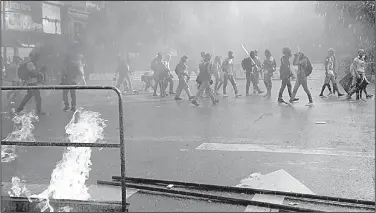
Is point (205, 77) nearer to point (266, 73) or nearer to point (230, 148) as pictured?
point (266, 73)

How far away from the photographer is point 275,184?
3945mm

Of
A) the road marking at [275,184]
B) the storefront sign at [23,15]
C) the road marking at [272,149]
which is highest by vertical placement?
the storefront sign at [23,15]

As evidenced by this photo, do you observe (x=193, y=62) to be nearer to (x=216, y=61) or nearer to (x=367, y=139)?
(x=216, y=61)

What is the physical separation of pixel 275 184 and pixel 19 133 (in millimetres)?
5119

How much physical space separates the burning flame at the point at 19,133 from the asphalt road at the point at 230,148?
0.47 feet

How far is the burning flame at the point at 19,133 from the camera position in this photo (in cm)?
546

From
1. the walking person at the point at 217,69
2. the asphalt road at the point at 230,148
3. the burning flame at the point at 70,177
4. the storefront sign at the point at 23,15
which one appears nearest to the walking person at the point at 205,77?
the asphalt road at the point at 230,148

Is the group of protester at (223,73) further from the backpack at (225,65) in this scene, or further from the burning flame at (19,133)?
the burning flame at (19,133)

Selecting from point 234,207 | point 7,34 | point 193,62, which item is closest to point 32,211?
point 234,207

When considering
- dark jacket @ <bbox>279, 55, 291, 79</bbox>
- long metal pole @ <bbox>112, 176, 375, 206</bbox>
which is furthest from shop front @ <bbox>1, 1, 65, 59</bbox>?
long metal pole @ <bbox>112, 176, 375, 206</bbox>

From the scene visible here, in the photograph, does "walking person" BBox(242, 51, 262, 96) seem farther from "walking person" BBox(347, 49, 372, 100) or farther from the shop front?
the shop front

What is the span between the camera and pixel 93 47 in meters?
20.8

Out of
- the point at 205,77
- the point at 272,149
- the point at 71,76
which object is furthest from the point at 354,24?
the point at 71,76

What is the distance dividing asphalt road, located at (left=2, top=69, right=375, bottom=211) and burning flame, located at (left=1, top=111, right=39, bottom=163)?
0.14 meters
